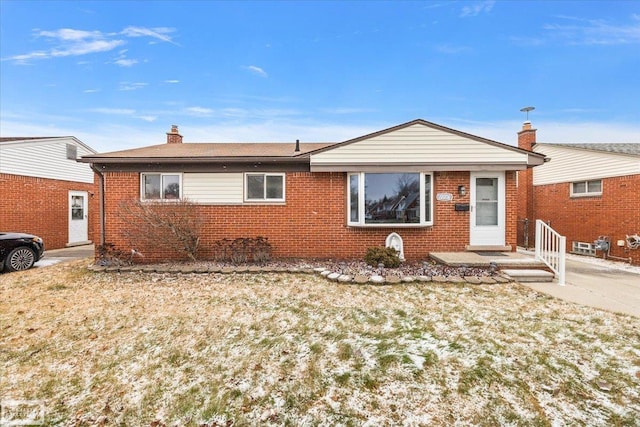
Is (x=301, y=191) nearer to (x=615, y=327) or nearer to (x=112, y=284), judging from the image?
(x=112, y=284)

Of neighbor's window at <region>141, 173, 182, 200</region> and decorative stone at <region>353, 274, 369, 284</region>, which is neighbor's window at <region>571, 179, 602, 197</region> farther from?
neighbor's window at <region>141, 173, 182, 200</region>

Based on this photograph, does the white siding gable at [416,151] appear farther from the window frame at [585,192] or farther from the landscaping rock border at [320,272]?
the window frame at [585,192]

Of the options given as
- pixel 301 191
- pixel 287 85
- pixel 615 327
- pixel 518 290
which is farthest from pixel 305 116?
pixel 615 327

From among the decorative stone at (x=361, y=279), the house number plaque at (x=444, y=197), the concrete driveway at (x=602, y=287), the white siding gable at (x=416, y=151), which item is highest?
the white siding gable at (x=416, y=151)

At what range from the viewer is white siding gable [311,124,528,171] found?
7840 millimetres

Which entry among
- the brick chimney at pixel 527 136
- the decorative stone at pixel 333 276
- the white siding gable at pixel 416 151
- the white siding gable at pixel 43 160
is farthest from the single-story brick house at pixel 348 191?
the brick chimney at pixel 527 136

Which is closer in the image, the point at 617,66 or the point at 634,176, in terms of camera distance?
the point at 634,176

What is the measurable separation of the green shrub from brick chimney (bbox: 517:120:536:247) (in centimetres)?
931

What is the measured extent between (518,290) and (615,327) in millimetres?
1668

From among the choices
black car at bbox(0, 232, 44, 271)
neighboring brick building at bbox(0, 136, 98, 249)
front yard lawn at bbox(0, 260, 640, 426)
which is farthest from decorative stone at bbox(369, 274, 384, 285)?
neighboring brick building at bbox(0, 136, 98, 249)

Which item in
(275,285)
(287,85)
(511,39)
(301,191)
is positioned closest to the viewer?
(275,285)

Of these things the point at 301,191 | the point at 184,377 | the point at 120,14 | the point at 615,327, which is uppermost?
the point at 120,14

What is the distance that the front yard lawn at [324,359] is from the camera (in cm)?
273

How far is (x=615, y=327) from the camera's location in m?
3.98
